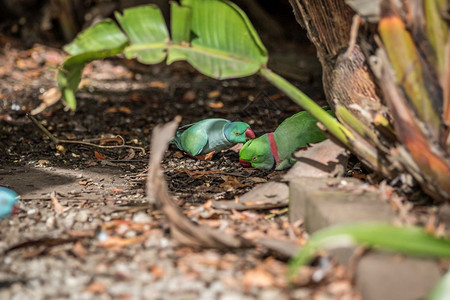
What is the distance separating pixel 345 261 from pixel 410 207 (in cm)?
43

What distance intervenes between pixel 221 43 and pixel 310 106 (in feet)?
1.51

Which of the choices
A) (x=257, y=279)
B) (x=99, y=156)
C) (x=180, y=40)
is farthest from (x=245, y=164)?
(x=257, y=279)

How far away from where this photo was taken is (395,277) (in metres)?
1.84

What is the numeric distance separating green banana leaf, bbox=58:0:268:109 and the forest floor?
0.49 ft

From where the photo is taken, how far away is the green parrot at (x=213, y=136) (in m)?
3.53

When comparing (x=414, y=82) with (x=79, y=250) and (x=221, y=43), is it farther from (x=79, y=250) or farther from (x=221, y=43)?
(x=79, y=250)

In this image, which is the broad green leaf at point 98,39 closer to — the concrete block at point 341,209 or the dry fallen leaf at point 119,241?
the dry fallen leaf at point 119,241

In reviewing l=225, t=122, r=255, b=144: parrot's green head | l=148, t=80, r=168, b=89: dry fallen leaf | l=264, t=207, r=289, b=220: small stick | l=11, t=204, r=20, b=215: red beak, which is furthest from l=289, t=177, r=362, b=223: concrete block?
l=148, t=80, r=168, b=89: dry fallen leaf

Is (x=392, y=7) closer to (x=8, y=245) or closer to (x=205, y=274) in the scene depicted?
(x=205, y=274)

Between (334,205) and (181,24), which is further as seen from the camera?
(181,24)

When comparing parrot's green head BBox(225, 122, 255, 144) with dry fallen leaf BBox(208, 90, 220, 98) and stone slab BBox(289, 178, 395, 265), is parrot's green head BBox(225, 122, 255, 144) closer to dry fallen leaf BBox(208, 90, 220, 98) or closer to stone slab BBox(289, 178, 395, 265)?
stone slab BBox(289, 178, 395, 265)

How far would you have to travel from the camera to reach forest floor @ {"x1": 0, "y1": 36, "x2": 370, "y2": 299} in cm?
202

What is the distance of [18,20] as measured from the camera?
295 inches

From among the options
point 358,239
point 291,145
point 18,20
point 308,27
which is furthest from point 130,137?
point 18,20
